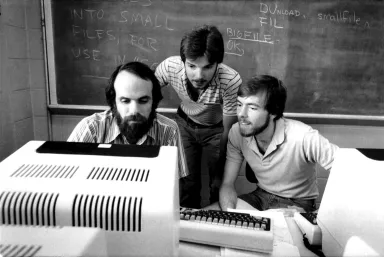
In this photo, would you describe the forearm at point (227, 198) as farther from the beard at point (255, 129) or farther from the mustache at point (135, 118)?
the mustache at point (135, 118)

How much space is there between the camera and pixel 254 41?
85.7 inches

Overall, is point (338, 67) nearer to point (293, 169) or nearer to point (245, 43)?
point (245, 43)

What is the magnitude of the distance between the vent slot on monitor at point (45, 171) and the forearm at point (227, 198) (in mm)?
1077

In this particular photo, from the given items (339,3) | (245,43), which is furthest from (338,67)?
(245,43)

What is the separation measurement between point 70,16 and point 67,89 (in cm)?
50

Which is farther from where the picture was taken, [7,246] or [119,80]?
[119,80]

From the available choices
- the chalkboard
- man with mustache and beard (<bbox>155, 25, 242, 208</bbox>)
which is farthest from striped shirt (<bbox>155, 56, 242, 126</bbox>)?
the chalkboard

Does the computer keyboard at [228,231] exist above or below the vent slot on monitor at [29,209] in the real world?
below

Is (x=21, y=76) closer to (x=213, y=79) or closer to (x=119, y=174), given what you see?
(x=213, y=79)

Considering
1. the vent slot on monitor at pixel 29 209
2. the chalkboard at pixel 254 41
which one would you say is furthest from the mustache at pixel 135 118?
the chalkboard at pixel 254 41

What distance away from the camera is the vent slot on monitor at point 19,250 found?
0.36m

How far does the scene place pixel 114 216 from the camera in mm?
472

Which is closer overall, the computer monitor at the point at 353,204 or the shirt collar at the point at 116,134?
the computer monitor at the point at 353,204

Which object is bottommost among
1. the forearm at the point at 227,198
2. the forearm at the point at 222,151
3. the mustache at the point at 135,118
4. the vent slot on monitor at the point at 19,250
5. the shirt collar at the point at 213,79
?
the forearm at the point at 227,198
